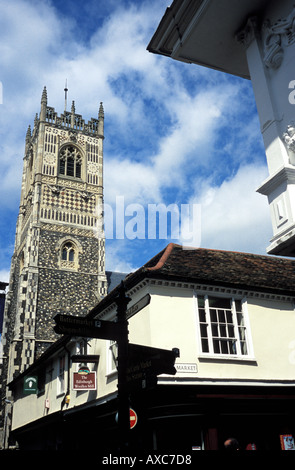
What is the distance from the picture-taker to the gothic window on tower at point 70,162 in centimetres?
4066

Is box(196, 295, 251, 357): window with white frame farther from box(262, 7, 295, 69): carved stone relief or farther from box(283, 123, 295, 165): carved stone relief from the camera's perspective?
box(262, 7, 295, 69): carved stone relief

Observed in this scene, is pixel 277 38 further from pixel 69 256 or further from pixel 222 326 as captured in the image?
pixel 69 256

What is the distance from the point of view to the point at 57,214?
3731cm

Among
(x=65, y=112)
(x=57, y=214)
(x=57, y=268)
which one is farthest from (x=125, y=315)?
(x=65, y=112)

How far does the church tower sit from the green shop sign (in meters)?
9.49

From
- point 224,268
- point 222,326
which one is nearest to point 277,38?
point 222,326

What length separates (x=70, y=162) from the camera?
41406 mm

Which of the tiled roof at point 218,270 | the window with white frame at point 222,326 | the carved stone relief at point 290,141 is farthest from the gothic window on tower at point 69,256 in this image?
the carved stone relief at point 290,141

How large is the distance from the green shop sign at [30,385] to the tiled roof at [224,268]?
893cm

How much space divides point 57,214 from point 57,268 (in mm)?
5120

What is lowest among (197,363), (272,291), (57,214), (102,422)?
(102,422)

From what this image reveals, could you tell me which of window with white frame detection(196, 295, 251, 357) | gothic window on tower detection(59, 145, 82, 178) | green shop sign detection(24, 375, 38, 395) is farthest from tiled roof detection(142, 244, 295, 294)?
gothic window on tower detection(59, 145, 82, 178)

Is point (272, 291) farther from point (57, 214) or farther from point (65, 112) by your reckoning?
point (65, 112)

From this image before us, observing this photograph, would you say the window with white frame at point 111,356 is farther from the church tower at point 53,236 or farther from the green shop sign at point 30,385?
the church tower at point 53,236
